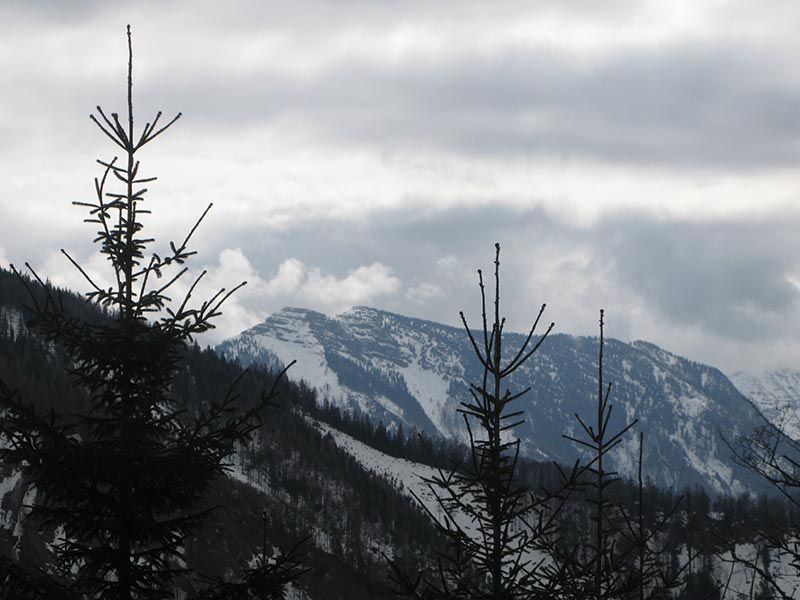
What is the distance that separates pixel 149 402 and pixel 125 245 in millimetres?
2792

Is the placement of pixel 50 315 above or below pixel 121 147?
below

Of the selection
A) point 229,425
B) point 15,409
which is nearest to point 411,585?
point 229,425

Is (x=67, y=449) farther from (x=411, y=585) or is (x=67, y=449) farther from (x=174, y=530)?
(x=411, y=585)

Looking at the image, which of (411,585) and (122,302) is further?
(122,302)

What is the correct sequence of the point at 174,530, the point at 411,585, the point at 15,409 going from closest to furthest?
the point at 411,585 < the point at 15,409 < the point at 174,530

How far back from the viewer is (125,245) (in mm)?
16109

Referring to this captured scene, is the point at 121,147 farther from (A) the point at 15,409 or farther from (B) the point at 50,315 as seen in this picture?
(A) the point at 15,409

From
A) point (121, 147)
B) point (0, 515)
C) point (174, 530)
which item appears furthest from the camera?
point (0, 515)

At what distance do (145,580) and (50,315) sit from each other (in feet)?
14.9

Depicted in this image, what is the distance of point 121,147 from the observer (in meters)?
16.4

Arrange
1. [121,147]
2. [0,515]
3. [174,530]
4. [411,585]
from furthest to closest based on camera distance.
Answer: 1. [0,515]
2. [121,147]
3. [174,530]
4. [411,585]

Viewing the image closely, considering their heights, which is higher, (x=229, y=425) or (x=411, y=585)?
(x=229, y=425)

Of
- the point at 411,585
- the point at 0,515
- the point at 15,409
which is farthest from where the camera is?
the point at 0,515

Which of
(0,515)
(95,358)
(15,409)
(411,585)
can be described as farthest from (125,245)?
(0,515)
